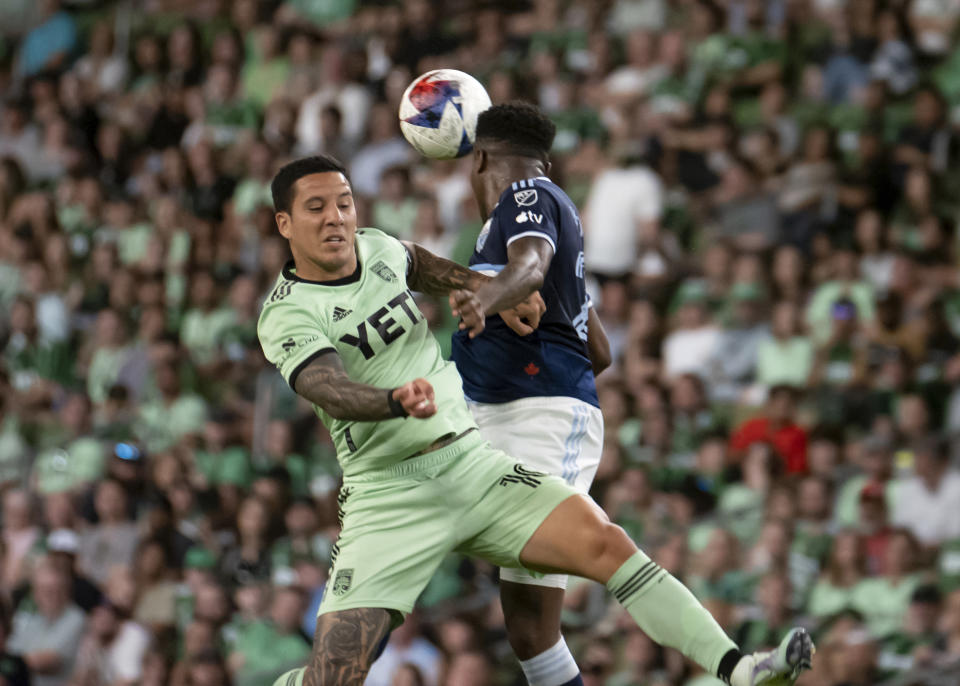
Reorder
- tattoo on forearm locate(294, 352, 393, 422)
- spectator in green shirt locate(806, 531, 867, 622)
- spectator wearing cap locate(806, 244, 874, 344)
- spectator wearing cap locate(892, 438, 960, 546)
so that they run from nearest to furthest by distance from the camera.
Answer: tattoo on forearm locate(294, 352, 393, 422) → spectator in green shirt locate(806, 531, 867, 622) → spectator wearing cap locate(892, 438, 960, 546) → spectator wearing cap locate(806, 244, 874, 344)

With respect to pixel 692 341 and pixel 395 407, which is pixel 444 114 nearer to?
pixel 395 407

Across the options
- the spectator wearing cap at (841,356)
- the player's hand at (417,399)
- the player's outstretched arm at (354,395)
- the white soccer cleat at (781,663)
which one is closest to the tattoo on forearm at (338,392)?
the player's outstretched arm at (354,395)

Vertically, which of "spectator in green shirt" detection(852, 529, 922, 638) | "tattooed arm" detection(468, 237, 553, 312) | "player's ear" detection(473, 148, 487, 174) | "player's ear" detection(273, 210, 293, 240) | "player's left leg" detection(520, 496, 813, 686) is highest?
"player's ear" detection(473, 148, 487, 174)

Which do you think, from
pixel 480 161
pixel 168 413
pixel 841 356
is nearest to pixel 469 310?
pixel 480 161

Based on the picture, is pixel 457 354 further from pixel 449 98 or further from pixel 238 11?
pixel 238 11

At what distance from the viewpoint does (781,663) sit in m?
4.62

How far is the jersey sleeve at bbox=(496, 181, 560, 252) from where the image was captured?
5613 millimetres

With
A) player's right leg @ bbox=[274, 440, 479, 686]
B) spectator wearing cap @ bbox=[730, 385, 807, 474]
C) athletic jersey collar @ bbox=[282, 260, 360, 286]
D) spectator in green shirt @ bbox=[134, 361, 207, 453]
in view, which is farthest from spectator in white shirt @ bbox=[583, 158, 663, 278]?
player's right leg @ bbox=[274, 440, 479, 686]

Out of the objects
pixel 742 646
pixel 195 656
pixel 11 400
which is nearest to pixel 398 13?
pixel 11 400

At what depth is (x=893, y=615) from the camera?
8094mm

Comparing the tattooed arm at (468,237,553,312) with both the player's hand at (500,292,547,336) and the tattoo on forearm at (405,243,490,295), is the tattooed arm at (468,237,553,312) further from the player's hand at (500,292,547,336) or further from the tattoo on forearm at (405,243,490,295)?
the tattoo on forearm at (405,243,490,295)

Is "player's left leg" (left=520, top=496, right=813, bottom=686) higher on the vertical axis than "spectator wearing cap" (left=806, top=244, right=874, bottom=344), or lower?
lower

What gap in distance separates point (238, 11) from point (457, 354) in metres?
9.90

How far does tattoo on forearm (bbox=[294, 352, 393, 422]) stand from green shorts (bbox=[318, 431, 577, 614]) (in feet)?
1.80
